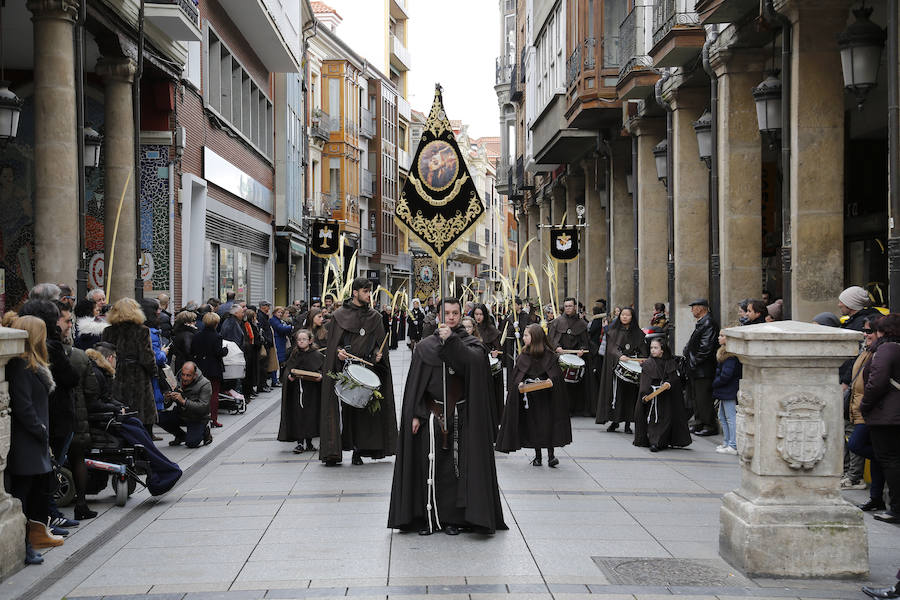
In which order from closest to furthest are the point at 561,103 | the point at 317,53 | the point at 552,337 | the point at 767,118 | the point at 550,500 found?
the point at 550,500, the point at 767,118, the point at 552,337, the point at 561,103, the point at 317,53

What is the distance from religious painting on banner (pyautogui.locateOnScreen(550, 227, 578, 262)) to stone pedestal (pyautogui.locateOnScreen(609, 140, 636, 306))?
0.86 m

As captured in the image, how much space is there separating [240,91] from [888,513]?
24389 millimetres

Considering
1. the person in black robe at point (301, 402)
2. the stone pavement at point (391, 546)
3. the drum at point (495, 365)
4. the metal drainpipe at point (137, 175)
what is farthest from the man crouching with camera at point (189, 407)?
the metal drainpipe at point (137, 175)

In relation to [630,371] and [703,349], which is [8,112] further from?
[703,349]

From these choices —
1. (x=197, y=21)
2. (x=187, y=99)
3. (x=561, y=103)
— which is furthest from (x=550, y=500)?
(x=561, y=103)

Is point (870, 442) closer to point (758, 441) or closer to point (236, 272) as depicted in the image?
→ point (758, 441)

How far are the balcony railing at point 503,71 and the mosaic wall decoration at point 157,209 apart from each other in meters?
33.5

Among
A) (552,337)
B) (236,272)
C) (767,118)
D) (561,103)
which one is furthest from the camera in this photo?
(236,272)

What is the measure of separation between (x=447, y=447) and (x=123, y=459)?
10.2ft

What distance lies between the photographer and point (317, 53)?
179ft

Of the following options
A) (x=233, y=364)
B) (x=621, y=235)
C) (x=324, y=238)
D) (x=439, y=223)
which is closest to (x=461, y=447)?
(x=439, y=223)

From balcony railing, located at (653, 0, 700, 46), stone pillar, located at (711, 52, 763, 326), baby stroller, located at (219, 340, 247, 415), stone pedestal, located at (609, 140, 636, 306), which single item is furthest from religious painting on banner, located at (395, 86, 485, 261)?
stone pedestal, located at (609, 140, 636, 306)

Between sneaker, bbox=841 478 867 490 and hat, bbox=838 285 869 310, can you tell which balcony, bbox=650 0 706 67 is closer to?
hat, bbox=838 285 869 310

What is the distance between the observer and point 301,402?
44.5ft
